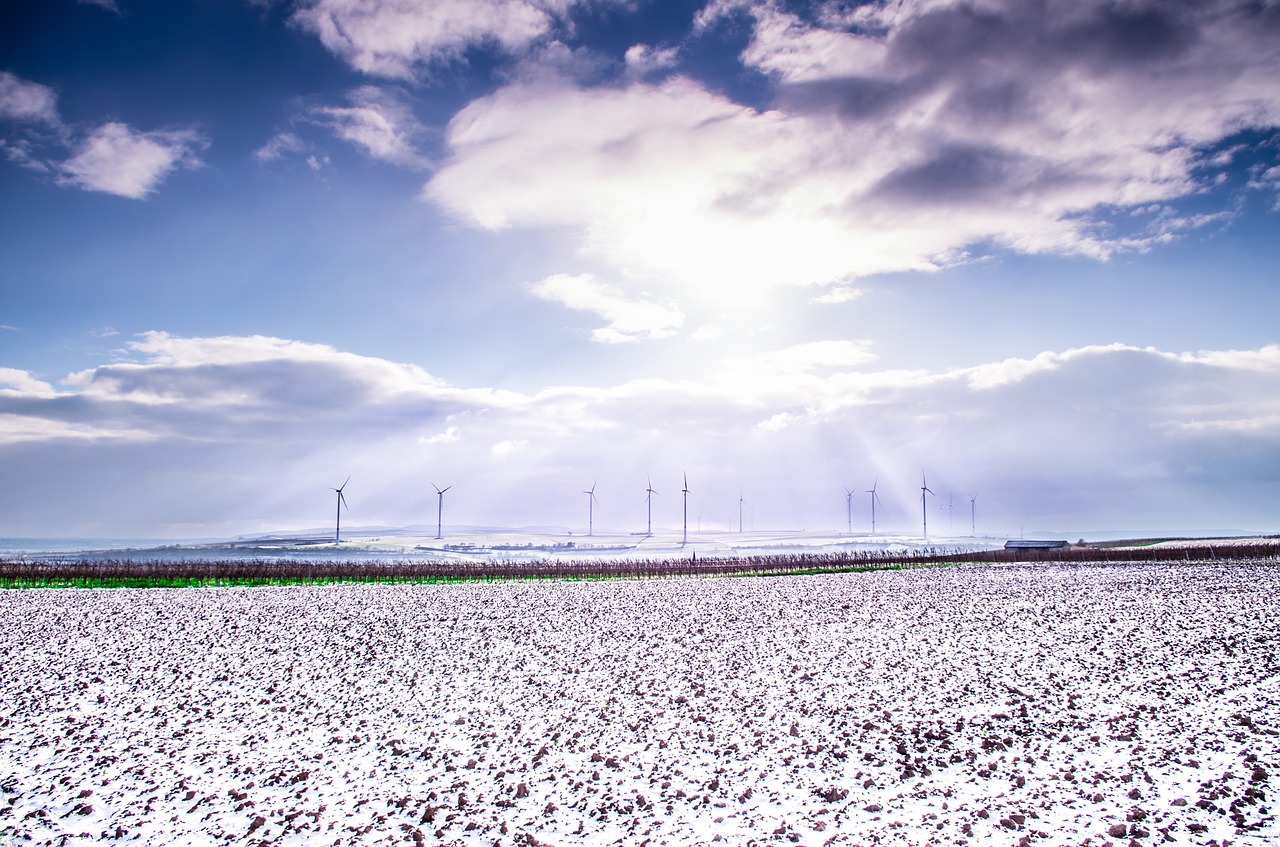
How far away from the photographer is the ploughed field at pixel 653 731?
29.9 feet

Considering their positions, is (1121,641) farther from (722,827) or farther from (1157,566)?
(1157,566)

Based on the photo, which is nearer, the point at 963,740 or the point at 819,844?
the point at 819,844

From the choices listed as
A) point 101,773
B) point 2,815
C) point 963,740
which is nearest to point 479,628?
point 101,773

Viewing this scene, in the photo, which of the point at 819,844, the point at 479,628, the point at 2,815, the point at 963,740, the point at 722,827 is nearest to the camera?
the point at 819,844

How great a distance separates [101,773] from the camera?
11.1 meters

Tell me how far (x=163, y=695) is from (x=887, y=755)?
49.4ft

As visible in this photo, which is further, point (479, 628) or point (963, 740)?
point (479, 628)

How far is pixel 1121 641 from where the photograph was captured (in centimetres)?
1920

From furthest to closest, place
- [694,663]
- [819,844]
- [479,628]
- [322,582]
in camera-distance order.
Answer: [322,582] → [479,628] → [694,663] → [819,844]

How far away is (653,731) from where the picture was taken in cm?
1263

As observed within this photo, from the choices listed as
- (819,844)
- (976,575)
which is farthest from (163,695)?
(976,575)

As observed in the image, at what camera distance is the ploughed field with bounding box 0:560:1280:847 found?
9117 mm

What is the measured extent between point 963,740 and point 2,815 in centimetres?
1418

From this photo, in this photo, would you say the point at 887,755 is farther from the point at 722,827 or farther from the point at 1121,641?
the point at 1121,641
